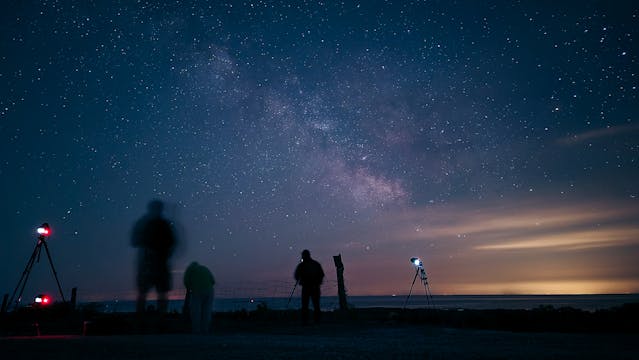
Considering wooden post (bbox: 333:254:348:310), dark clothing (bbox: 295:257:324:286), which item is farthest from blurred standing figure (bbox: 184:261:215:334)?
wooden post (bbox: 333:254:348:310)

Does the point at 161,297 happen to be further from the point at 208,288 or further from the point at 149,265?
the point at 208,288

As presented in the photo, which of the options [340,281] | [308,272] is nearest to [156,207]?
[308,272]

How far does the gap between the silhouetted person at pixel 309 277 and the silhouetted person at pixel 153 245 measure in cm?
319

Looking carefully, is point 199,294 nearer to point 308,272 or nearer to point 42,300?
point 308,272

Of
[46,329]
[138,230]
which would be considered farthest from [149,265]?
[46,329]

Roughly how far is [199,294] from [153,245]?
2.25 metres

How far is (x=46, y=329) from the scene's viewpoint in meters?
11.6

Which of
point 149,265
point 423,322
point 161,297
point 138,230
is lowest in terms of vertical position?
point 423,322

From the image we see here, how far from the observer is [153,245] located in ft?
37.7

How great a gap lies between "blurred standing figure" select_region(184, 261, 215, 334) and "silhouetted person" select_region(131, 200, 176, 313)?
5.58 feet

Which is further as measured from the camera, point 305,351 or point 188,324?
point 188,324

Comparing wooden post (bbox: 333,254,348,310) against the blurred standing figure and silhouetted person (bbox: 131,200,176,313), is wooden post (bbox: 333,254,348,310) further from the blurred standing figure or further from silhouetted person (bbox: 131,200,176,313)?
the blurred standing figure

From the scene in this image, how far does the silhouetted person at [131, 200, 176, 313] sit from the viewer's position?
37.4ft

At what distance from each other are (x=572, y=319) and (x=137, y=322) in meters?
11.0
